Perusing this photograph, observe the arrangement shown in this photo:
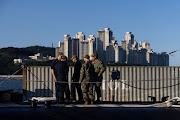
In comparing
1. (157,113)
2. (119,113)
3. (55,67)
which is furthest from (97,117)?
(55,67)

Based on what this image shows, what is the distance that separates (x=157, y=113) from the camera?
9.80 meters

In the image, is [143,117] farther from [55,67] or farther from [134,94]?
[134,94]

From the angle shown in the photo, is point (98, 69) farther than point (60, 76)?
Yes

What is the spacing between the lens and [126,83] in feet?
61.7

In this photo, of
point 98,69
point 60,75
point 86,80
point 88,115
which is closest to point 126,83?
point 98,69

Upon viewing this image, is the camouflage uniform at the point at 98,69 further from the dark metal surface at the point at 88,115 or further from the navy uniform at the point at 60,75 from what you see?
the dark metal surface at the point at 88,115

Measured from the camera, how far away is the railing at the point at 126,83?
59.9ft

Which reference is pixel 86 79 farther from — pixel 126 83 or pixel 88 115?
pixel 126 83

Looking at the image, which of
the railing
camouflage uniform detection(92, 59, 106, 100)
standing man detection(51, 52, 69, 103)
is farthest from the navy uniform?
the railing

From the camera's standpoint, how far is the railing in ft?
59.9

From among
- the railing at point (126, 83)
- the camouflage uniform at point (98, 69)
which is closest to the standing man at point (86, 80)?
the camouflage uniform at point (98, 69)

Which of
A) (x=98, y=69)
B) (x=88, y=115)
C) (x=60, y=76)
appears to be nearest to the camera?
(x=88, y=115)

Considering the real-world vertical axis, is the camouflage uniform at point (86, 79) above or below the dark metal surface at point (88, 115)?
above

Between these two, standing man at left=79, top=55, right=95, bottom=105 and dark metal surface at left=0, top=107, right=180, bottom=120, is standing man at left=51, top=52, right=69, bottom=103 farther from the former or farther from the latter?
dark metal surface at left=0, top=107, right=180, bottom=120
